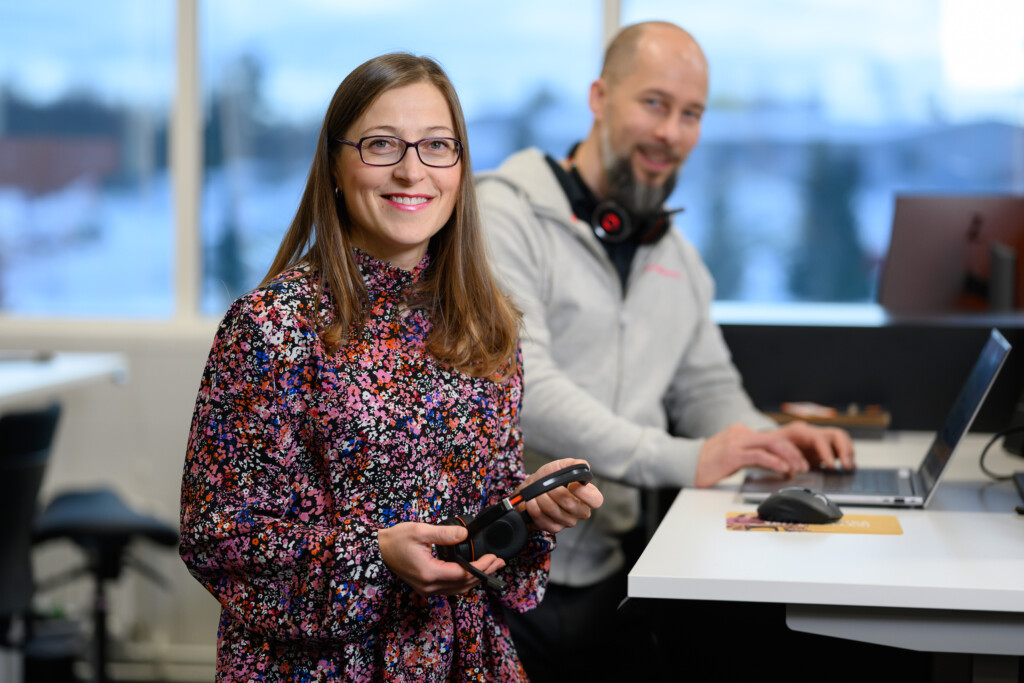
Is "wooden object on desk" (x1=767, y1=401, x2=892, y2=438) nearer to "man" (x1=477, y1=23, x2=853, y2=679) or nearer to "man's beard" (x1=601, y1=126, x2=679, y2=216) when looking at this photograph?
"man" (x1=477, y1=23, x2=853, y2=679)

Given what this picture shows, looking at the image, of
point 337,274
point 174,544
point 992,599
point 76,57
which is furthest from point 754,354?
point 76,57

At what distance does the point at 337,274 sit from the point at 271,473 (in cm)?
23

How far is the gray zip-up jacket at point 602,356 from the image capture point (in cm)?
173

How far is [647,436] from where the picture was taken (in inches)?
68.2

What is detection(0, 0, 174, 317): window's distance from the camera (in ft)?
11.1

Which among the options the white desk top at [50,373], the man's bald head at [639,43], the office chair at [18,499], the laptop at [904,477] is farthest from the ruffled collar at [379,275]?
the white desk top at [50,373]

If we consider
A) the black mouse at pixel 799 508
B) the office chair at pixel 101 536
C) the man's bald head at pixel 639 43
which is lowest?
the office chair at pixel 101 536

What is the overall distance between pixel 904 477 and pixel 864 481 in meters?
0.09

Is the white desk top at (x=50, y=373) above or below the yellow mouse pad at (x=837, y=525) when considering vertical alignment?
below

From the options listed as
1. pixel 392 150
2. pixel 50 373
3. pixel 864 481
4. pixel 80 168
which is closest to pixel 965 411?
pixel 864 481

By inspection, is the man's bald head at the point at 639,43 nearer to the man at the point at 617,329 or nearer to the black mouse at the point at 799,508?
the man at the point at 617,329

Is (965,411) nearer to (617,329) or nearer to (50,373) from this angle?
(617,329)

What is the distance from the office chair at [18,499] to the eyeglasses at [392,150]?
58.1 inches

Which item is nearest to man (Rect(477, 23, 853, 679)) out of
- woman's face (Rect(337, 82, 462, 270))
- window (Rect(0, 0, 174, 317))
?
woman's face (Rect(337, 82, 462, 270))
